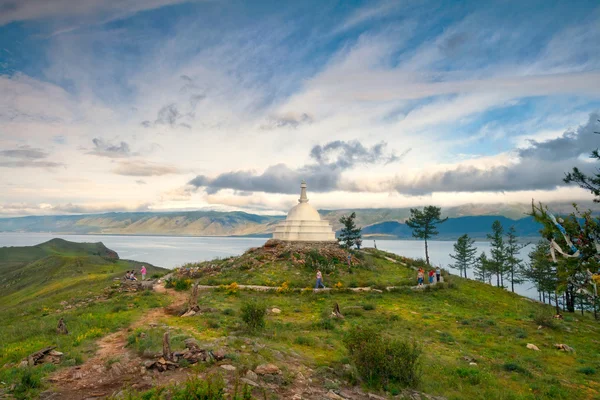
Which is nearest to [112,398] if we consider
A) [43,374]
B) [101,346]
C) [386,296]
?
[43,374]

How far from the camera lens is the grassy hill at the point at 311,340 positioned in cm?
1048

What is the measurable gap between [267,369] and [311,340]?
459cm

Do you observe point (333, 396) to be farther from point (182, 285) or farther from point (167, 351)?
point (182, 285)

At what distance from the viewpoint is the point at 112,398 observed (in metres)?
8.60

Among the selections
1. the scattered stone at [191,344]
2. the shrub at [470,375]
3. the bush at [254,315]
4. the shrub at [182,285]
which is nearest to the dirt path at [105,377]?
the scattered stone at [191,344]

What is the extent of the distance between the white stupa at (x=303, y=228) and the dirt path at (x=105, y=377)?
30227mm

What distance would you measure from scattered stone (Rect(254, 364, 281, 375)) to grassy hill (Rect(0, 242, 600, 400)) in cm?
23

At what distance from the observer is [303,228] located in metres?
43.1

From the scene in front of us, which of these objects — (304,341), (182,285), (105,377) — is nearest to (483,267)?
(182,285)

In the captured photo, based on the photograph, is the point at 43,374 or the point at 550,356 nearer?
the point at 43,374

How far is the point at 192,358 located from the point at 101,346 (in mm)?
4809

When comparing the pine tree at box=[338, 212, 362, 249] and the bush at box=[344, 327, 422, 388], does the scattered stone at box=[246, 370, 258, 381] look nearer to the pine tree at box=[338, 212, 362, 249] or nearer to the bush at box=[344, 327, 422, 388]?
the bush at box=[344, 327, 422, 388]

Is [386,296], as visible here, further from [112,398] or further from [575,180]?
[112,398]

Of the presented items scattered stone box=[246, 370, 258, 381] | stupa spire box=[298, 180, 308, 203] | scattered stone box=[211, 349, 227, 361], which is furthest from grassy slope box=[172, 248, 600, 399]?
stupa spire box=[298, 180, 308, 203]
